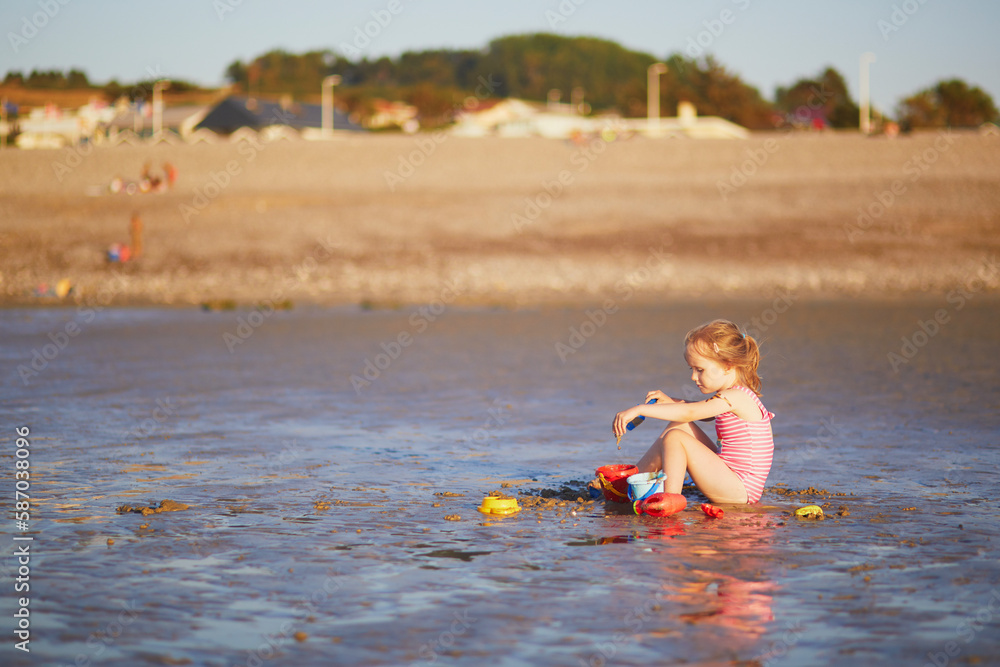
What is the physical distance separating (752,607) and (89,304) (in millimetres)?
15612

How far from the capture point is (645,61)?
164750mm

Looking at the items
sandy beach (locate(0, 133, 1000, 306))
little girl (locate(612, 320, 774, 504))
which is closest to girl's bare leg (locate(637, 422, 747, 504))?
little girl (locate(612, 320, 774, 504))

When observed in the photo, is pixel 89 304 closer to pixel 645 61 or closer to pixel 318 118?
pixel 318 118

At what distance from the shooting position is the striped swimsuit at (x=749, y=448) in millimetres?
5562

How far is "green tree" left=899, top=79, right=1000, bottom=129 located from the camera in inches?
2554

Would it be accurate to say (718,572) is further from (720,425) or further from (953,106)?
(953,106)

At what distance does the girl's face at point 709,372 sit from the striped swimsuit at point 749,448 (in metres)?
0.08

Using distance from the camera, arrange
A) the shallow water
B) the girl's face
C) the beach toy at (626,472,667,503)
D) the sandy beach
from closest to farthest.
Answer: the shallow water → the beach toy at (626,472,667,503) → the girl's face → the sandy beach

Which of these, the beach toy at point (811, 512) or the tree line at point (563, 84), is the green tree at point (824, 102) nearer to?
the tree line at point (563, 84)

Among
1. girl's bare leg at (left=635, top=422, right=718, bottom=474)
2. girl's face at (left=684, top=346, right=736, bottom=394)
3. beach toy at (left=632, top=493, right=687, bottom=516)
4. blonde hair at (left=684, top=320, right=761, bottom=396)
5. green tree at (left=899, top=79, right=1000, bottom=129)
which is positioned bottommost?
beach toy at (left=632, top=493, right=687, bottom=516)

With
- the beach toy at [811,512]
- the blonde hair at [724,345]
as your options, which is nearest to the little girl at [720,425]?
the blonde hair at [724,345]

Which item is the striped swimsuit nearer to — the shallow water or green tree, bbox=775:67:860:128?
the shallow water

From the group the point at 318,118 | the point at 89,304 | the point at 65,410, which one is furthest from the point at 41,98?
the point at 65,410

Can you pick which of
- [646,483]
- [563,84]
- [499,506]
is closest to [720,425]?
[646,483]
